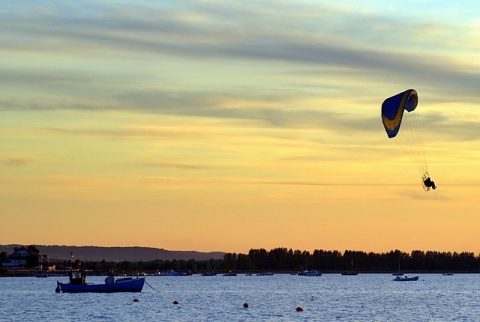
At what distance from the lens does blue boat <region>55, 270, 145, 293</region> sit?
542ft

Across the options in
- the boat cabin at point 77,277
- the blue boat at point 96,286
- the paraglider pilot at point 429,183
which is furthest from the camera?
the boat cabin at point 77,277

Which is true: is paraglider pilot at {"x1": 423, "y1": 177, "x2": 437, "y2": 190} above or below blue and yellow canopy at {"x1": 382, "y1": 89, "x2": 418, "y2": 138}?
below

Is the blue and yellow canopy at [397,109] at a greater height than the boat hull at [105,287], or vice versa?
the blue and yellow canopy at [397,109]

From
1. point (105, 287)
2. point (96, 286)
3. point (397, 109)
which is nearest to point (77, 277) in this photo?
point (105, 287)

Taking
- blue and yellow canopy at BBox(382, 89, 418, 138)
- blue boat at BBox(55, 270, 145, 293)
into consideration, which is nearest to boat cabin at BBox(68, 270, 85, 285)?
blue boat at BBox(55, 270, 145, 293)

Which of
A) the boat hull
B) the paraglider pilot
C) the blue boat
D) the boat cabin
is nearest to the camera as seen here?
the paraglider pilot

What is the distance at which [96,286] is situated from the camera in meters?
166

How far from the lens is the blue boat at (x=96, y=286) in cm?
16525

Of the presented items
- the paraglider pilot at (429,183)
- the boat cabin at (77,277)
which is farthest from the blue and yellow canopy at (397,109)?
the boat cabin at (77,277)

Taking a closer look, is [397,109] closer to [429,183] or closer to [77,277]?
[429,183]

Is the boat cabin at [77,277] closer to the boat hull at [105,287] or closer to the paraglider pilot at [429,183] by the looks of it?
the boat hull at [105,287]

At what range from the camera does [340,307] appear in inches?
5517

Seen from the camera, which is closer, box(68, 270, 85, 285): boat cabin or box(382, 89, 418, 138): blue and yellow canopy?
box(382, 89, 418, 138): blue and yellow canopy

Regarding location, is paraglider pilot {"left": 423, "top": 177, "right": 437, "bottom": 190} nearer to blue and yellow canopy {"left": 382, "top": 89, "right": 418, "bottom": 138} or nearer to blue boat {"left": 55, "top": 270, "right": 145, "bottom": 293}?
blue and yellow canopy {"left": 382, "top": 89, "right": 418, "bottom": 138}
